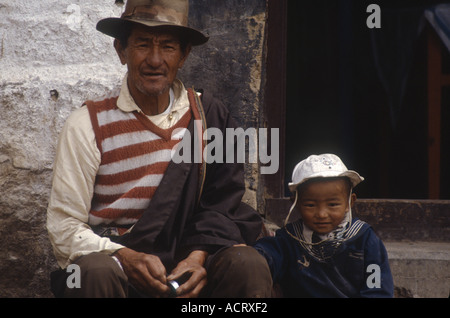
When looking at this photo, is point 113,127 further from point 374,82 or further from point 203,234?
point 374,82

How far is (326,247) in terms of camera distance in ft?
7.99

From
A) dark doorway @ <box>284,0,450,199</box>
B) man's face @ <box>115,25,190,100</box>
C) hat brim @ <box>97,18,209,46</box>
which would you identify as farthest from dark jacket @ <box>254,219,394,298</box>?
dark doorway @ <box>284,0,450,199</box>

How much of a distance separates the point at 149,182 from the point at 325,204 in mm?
766

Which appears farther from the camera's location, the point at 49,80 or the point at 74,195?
the point at 49,80

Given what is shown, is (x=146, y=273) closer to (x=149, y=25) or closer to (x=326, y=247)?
(x=326, y=247)

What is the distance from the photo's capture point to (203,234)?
237 cm

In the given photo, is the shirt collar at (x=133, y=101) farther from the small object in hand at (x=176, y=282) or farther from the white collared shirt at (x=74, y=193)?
the small object in hand at (x=176, y=282)

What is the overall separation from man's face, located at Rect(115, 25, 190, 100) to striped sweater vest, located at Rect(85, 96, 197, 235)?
16 centimetres

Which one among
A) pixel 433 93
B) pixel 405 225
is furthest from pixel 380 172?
pixel 405 225

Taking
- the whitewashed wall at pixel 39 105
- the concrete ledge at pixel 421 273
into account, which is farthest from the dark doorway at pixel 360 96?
the whitewashed wall at pixel 39 105

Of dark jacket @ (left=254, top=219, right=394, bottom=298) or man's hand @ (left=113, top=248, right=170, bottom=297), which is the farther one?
dark jacket @ (left=254, top=219, right=394, bottom=298)

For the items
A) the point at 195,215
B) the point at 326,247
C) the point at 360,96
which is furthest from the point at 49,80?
the point at 360,96

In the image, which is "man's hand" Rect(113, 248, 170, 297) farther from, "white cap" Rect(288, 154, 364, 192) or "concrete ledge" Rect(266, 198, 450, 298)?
"concrete ledge" Rect(266, 198, 450, 298)

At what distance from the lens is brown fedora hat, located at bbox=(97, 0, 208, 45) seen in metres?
2.39
